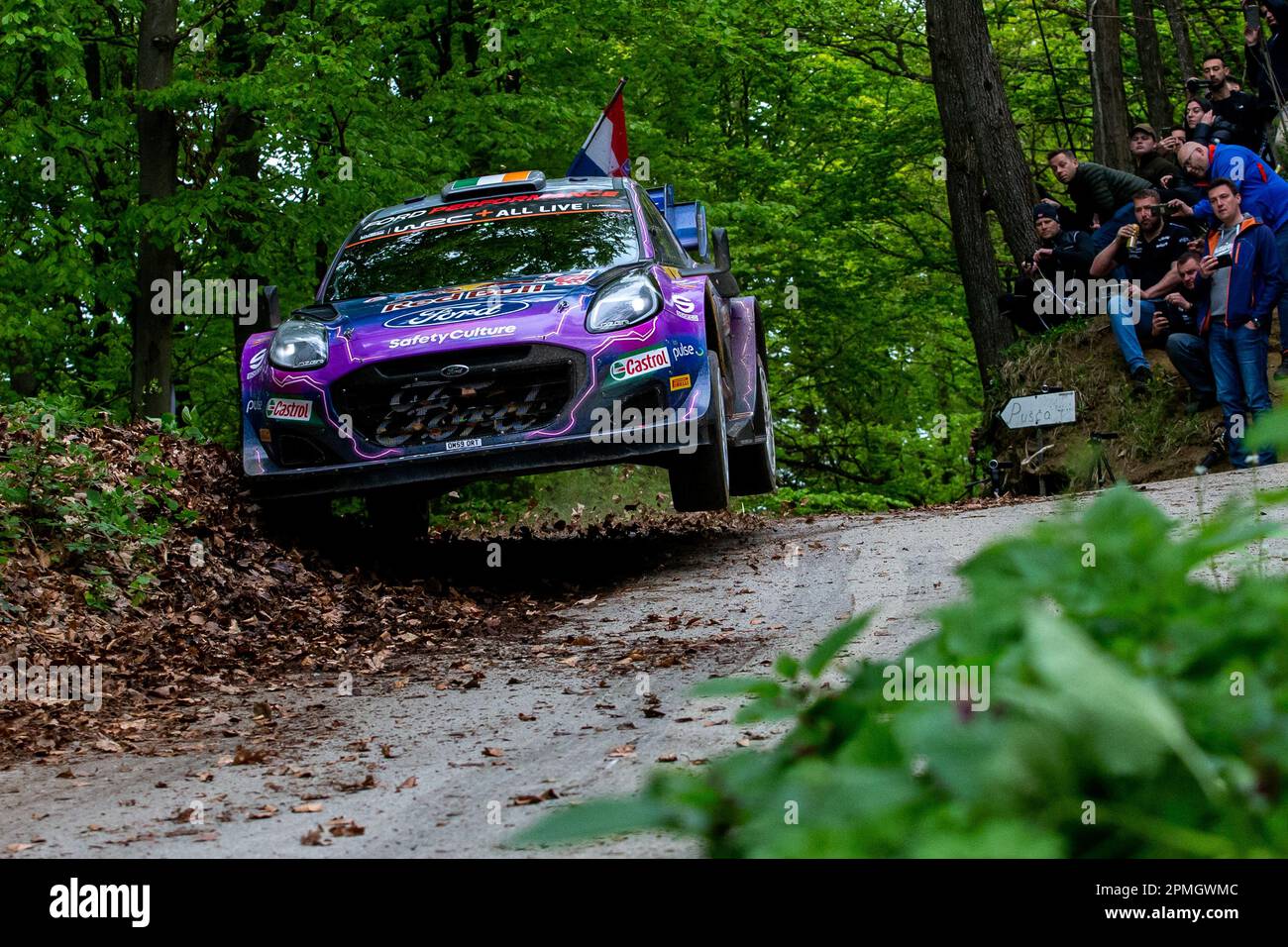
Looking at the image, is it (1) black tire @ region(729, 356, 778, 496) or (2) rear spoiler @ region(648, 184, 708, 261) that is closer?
(1) black tire @ region(729, 356, 778, 496)

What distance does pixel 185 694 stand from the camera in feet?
20.9

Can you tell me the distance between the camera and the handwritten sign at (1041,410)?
13.1 meters

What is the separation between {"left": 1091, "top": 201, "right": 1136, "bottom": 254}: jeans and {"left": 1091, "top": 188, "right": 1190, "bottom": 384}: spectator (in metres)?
0.09

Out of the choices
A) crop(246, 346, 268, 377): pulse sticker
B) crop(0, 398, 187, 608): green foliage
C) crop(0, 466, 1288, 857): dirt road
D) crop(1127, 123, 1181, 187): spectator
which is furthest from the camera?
crop(1127, 123, 1181, 187): spectator

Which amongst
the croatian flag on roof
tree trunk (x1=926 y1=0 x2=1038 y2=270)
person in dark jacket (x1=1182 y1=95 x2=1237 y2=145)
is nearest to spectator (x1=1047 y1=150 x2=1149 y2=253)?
person in dark jacket (x1=1182 y1=95 x2=1237 y2=145)

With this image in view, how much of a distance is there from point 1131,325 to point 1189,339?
2.81 ft

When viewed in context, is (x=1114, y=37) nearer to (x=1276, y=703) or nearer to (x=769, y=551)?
(x=769, y=551)

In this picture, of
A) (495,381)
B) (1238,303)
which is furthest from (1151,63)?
(495,381)

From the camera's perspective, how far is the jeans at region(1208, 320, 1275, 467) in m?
11.8

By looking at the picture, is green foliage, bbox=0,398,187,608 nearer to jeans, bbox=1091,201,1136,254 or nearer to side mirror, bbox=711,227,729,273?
side mirror, bbox=711,227,729,273

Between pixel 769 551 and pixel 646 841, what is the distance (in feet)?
23.4

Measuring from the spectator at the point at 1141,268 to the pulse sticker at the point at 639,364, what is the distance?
7.02 m

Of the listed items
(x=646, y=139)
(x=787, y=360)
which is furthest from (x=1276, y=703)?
(x=787, y=360)
